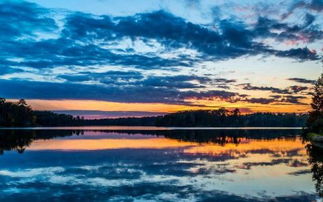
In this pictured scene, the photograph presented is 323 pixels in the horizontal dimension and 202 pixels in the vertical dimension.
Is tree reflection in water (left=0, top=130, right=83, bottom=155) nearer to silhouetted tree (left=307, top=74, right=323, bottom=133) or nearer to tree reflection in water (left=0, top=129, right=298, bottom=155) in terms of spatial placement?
tree reflection in water (left=0, top=129, right=298, bottom=155)

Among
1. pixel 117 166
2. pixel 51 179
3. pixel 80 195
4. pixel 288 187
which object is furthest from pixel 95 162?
pixel 288 187

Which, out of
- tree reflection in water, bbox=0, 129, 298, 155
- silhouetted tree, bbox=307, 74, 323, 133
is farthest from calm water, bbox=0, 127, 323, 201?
silhouetted tree, bbox=307, 74, 323, 133

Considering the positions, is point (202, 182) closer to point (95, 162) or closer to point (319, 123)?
point (95, 162)

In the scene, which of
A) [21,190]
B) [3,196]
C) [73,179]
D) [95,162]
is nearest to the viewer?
[3,196]

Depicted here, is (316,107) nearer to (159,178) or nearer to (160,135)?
(160,135)

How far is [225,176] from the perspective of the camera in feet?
89.7

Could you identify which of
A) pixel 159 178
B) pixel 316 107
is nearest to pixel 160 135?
pixel 316 107

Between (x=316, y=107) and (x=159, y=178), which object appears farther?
(x=316, y=107)

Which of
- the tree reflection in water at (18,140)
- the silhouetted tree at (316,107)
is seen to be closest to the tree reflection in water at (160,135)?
the tree reflection in water at (18,140)

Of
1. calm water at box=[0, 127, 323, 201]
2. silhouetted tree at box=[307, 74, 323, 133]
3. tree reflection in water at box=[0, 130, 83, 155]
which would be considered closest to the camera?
calm water at box=[0, 127, 323, 201]

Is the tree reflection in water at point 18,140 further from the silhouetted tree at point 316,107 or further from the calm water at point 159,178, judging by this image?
the silhouetted tree at point 316,107

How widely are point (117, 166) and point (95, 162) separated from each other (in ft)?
12.2

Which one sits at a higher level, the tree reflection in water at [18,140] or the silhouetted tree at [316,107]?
the silhouetted tree at [316,107]

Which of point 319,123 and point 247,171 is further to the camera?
point 319,123
